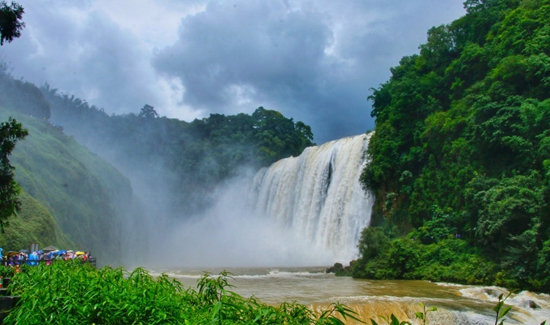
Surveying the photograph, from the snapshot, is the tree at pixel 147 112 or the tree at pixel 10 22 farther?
the tree at pixel 147 112

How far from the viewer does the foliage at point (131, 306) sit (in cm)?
483

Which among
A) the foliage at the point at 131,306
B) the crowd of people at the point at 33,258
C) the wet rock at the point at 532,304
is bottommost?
the foliage at the point at 131,306

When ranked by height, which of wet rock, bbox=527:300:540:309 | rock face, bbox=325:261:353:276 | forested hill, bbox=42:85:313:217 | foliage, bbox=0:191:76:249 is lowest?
wet rock, bbox=527:300:540:309

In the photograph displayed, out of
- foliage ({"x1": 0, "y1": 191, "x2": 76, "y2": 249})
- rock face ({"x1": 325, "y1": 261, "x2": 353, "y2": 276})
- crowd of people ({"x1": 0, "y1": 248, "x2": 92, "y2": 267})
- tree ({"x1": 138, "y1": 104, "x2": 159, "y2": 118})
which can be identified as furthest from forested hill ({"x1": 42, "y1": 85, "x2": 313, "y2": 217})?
A: crowd of people ({"x1": 0, "y1": 248, "x2": 92, "y2": 267})

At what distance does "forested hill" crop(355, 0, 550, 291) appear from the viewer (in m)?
17.4

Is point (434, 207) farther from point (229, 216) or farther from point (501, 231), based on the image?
point (229, 216)

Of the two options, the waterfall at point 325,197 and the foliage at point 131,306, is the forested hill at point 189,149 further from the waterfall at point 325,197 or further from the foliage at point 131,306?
the foliage at point 131,306

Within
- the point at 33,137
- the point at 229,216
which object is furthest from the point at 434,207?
the point at 229,216

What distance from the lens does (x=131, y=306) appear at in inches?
213

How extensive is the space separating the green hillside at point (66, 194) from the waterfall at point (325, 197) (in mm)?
13686

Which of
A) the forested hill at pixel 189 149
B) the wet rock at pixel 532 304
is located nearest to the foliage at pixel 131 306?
the wet rock at pixel 532 304

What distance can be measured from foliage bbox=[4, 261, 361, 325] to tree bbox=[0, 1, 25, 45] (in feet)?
29.8

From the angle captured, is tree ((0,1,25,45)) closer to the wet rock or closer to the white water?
the wet rock

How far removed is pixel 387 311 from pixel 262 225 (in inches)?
1202
